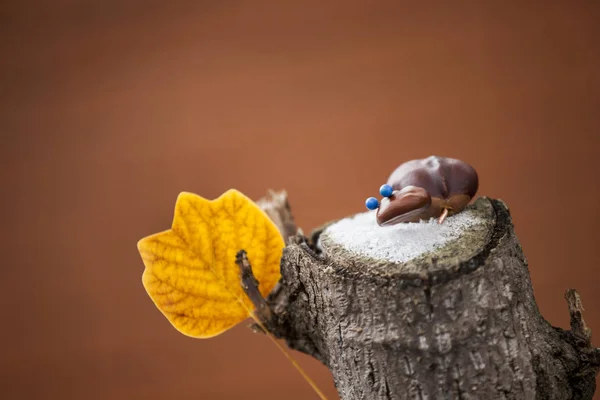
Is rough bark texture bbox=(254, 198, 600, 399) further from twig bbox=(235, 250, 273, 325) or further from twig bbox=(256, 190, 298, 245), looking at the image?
twig bbox=(256, 190, 298, 245)

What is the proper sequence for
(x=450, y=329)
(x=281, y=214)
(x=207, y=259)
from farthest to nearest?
(x=281, y=214), (x=207, y=259), (x=450, y=329)

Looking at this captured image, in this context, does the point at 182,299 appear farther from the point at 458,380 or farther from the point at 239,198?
the point at 458,380

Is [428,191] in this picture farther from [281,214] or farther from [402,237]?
[281,214]

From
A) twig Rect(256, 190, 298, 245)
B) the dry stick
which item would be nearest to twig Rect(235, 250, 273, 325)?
the dry stick

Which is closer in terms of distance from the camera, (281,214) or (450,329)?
(450,329)

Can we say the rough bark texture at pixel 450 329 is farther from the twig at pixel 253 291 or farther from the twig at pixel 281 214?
the twig at pixel 281 214

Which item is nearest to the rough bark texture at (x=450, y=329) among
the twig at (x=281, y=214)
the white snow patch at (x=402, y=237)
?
the white snow patch at (x=402, y=237)

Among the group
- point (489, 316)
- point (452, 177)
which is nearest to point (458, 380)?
point (489, 316)

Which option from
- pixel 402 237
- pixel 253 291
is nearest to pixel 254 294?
pixel 253 291
